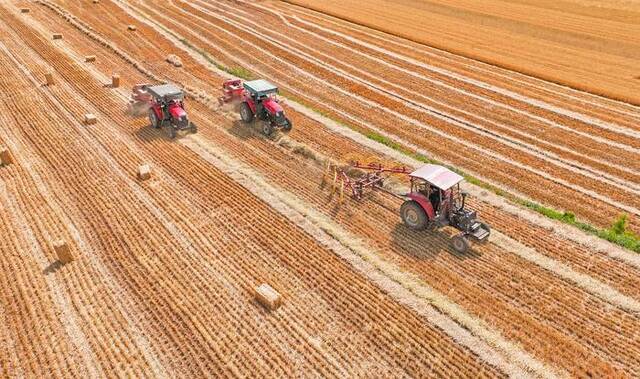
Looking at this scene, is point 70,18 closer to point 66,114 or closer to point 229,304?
point 66,114

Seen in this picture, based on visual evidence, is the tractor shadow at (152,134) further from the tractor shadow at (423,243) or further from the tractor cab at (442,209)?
A: the tractor cab at (442,209)

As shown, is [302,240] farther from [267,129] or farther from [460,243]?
[267,129]

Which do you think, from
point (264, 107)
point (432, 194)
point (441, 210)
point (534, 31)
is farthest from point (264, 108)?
point (534, 31)

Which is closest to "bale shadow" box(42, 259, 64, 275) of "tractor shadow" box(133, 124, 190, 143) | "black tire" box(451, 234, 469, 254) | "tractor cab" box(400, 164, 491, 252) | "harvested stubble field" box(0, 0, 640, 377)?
"harvested stubble field" box(0, 0, 640, 377)

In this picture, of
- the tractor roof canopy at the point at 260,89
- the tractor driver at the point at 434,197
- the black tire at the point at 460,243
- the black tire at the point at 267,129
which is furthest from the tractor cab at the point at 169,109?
the black tire at the point at 460,243

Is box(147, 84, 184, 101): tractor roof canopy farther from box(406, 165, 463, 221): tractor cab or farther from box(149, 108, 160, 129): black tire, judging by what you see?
box(406, 165, 463, 221): tractor cab
